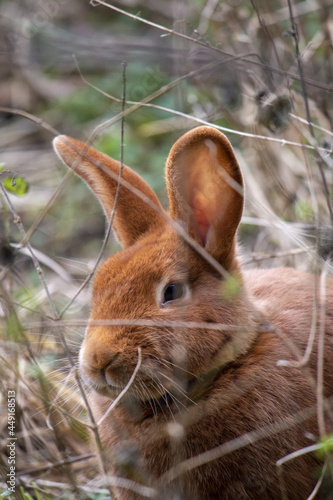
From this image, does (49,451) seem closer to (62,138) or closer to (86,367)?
(86,367)

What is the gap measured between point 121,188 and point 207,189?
1.36 feet

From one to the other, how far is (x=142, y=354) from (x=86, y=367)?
21 centimetres

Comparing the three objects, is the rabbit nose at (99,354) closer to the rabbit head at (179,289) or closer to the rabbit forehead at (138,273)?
the rabbit head at (179,289)

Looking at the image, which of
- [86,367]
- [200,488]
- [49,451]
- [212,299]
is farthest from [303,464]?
[49,451]

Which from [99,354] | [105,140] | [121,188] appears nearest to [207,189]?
[121,188]

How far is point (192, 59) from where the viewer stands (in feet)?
9.45

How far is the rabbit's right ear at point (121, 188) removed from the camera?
2912mm

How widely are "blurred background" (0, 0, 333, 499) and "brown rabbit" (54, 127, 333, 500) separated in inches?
8.4

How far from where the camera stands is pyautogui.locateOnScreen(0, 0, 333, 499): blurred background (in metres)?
2.86

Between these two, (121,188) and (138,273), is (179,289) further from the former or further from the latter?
(121,188)

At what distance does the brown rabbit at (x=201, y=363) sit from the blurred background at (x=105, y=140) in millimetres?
212

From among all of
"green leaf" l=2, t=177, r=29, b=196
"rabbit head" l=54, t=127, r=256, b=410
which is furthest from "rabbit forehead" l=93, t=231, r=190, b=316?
"green leaf" l=2, t=177, r=29, b=196

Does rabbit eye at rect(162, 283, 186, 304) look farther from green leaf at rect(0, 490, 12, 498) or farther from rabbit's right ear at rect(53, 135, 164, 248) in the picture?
green leaf at rect(0, 490, 12, 498)

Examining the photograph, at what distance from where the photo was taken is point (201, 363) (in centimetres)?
253
